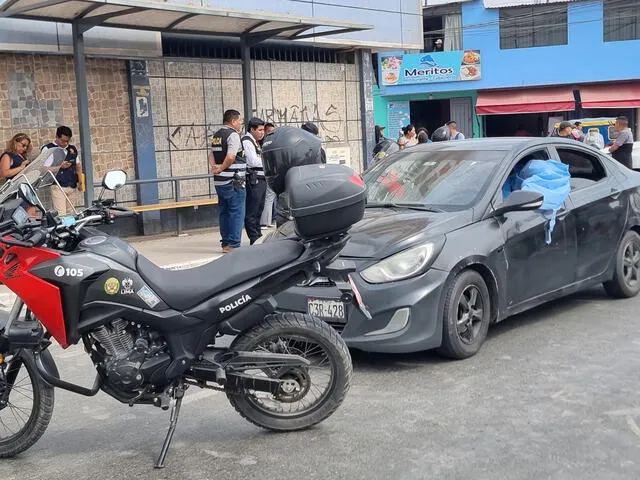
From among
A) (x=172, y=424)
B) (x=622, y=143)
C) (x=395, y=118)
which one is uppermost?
(x=395, y=118)

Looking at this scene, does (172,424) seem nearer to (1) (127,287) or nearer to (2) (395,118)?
(1) (127,287)

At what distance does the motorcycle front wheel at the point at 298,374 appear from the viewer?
4.27m

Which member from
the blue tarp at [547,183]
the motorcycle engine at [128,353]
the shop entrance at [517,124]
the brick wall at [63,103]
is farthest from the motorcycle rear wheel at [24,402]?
the shop entrance at [517,124]

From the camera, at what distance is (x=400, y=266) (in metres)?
5.44

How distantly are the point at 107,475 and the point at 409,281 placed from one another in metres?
2.30

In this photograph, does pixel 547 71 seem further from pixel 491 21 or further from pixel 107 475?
pixel 107 475

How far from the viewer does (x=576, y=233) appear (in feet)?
22.0

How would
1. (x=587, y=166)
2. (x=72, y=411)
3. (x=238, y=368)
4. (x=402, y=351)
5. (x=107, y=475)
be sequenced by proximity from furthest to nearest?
1. (x=587, y=166)
2. (x=402, y=351)
3. (x=72, y=411)
4. (x=238, y=368)
5. (x=107, y=475)

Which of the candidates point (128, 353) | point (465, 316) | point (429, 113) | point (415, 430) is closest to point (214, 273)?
point (128, 353)

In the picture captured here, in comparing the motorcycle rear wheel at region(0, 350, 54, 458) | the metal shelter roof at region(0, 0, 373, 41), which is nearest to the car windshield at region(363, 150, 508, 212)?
the motorcycle rear wheel at region(0, 350, 54, 458)

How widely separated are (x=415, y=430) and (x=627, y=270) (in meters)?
3.83

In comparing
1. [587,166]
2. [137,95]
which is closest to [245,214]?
[137,95]

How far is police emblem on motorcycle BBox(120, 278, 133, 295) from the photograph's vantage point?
159 inches

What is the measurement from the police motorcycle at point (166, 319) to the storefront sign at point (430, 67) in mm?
28730
